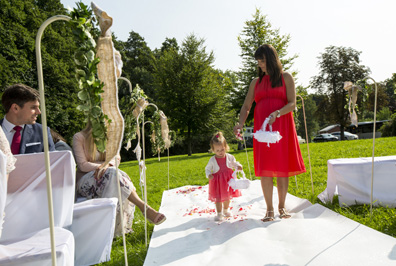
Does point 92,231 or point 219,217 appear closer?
point 92,231

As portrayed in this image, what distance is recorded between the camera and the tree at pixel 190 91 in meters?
21.5

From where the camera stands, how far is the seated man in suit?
3.30 m

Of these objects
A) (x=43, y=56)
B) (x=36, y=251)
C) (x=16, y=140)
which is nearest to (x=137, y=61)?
(x=43, y=56)

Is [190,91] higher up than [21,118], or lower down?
higher up

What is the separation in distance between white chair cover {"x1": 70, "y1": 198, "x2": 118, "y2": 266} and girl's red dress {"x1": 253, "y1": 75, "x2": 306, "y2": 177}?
74.1 inches

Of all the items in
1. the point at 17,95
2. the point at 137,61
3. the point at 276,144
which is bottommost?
the point at 276,144

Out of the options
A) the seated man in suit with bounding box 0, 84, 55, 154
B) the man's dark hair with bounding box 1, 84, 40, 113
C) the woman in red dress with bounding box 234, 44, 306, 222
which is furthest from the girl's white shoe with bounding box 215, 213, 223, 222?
the man's dark hair with bounding box 1, 84, 40, 113

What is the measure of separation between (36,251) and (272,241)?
2036 millimetres

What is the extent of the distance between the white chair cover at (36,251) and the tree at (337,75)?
29.3m

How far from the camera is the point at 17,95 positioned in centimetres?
330

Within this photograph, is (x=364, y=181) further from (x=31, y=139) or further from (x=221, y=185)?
(x=31, y=139)

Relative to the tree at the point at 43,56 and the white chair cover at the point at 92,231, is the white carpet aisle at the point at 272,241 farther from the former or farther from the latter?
the tree at the point at 43,56

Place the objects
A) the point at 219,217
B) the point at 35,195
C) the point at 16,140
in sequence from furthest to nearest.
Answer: the point at 219,217 < the point at 16,140 < the point at 35,195

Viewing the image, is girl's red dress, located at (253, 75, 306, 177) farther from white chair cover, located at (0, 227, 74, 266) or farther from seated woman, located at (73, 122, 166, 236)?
white chair cover, located at (0, 227, 74, 266)
